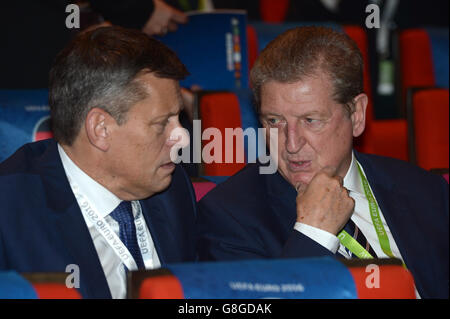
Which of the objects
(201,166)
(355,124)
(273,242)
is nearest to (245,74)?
(201,166)

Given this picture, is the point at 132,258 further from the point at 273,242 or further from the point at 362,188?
the point at 362,188

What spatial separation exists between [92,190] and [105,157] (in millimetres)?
102

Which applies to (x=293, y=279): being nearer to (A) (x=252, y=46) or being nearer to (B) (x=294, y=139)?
(B) (x=294, y=139)

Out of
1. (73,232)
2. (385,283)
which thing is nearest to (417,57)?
(73,232)

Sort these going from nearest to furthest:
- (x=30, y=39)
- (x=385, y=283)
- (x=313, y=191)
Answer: (x=385, y=283)
(x=313, y=191)
(x=30, y=39)

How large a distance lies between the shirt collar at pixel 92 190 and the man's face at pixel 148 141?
2.2 inches

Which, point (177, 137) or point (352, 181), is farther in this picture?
point (352, 181)

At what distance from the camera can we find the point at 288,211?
224 cm

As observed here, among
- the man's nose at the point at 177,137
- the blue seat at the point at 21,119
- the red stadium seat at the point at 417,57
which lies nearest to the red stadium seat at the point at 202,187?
the man's nose at the point at 177,137

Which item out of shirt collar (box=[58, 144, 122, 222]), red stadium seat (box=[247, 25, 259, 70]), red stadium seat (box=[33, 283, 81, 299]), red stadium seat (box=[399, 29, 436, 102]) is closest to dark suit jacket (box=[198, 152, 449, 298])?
shirt collar (box=[58, 144, 122, 222])

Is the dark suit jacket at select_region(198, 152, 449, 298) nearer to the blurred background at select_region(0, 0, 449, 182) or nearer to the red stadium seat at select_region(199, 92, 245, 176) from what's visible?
the blurred background at select_region(0, 0, 449, 182)

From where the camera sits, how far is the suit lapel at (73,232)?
1.84 meters

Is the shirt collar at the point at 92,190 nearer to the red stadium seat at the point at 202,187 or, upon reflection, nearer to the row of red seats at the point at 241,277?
the red stadium seat at the point at 202,187

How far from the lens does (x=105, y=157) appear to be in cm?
204
